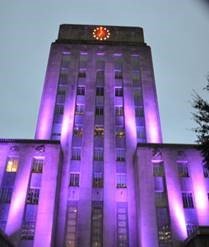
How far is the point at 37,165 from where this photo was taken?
37.7 metres

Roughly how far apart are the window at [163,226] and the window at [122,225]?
4.77m

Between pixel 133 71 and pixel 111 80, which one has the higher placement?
pixel 133 71

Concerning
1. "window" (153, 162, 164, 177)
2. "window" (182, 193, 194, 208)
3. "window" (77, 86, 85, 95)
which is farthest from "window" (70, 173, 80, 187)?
"window" (77, 86, 85, 95)

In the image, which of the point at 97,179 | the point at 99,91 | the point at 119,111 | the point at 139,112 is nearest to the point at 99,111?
the point at 119,111

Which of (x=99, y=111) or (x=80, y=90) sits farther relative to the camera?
(x=80, y=90)

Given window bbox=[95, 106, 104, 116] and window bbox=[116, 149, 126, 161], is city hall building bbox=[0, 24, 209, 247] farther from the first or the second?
window bbox=[95, 106, 104, 116]

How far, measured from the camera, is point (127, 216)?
119ft

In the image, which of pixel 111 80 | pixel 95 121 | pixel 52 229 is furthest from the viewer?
pixel 111 80

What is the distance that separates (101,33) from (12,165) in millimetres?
38546

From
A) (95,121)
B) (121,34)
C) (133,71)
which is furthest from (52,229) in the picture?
(121,34)

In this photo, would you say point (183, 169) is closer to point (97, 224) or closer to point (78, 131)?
point (97, 224)

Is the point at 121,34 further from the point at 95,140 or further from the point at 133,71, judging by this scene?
the point at 95,140

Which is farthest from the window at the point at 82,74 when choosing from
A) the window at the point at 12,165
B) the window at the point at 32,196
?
the window at the point at 32,196

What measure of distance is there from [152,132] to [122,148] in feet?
20.6
